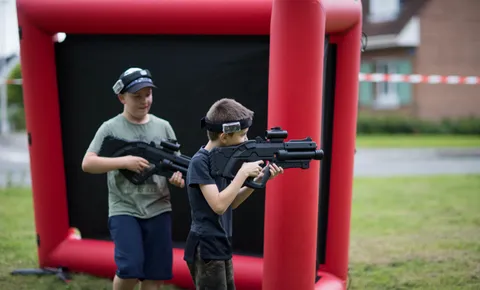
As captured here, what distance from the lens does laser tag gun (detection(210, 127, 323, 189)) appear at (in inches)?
129

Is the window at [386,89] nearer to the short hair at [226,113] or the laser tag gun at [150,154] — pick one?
the laser tag gun at [150,154]

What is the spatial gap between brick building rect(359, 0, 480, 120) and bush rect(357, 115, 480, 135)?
7.06 feet

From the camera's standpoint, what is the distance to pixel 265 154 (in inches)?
131

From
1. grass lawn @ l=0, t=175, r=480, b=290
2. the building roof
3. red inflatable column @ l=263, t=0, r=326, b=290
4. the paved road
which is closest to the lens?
red inflatable column @ l=263, t=0, r=326, b=290

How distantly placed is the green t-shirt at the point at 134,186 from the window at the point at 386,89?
25604 millimetres

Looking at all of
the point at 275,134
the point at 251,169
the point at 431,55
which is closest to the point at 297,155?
the point at 275,134

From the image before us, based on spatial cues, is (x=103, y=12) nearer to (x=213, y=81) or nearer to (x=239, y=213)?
(x=213, y=81)

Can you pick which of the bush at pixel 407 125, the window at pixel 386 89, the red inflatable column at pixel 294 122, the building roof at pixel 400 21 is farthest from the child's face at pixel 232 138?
the building roof at pixel 400 21

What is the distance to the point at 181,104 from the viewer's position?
4.98m

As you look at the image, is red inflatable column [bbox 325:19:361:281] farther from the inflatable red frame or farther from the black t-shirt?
the black t-shirt

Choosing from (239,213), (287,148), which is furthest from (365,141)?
(287,148)

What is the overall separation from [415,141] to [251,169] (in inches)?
822

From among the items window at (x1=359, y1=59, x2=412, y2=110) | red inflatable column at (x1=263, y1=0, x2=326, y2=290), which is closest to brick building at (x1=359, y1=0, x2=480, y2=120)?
window at (x1=359, y1=59, x2=412, y2=110)

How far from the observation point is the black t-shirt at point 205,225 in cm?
330
